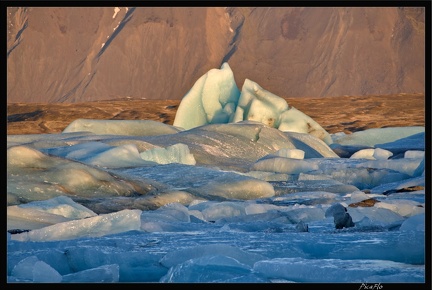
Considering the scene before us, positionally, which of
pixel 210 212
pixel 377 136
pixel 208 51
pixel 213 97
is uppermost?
pixel 213 97

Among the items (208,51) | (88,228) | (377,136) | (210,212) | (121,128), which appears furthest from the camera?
(208,51)

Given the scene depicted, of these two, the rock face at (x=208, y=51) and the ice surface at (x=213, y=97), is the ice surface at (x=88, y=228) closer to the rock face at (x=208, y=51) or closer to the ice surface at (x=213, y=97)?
the ice surface at (x=213, y=97)

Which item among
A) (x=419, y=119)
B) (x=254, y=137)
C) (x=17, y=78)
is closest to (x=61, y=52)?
(x=17, y=78)

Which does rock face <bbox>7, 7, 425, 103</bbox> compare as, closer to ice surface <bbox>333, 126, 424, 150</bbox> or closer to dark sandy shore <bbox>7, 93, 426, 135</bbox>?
dark sandy shore <bbox>7, 93, 426, 135</bbox>

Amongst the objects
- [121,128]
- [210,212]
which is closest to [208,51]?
[121,128]

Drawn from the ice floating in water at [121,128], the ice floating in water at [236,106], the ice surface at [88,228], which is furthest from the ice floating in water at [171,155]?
the ice surface at [88,228]

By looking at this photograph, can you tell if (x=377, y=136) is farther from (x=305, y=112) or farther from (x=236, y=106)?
(x=305, y=112)
